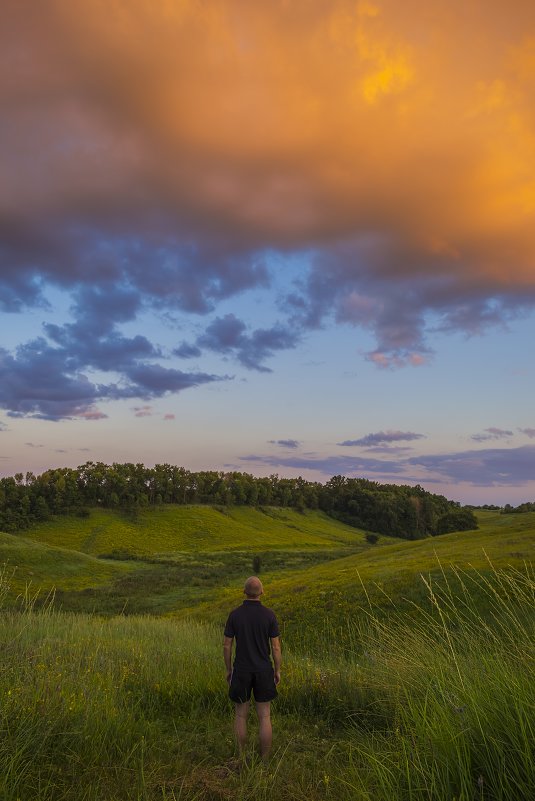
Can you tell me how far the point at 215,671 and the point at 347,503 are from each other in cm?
17881

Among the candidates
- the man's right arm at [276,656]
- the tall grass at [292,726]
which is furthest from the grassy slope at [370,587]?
the man's right arm at [276,656]

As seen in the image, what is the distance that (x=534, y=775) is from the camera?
3.68 metres

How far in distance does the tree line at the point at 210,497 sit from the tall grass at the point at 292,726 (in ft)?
396

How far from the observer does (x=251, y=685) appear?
24.9 ft

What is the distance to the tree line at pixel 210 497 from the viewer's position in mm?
127500

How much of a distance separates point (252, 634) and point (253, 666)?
0.45m

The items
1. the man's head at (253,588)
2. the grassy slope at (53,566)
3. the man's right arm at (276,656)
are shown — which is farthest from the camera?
the grassy slope at (53,566)

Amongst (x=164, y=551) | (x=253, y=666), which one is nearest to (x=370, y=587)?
(x=253, y=666)

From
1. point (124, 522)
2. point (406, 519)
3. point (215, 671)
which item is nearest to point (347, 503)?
point (406, 519)

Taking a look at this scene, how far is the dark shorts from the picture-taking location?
24.6 ft

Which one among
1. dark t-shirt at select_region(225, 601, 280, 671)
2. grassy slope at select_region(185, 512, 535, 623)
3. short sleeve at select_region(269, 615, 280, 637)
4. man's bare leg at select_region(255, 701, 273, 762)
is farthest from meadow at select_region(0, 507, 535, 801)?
grassy slope at select_region(185, 512, 535, 623)

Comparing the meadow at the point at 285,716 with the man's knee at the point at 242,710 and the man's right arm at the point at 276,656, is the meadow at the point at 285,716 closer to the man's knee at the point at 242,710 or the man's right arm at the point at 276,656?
the man's knee at the point at 242,710

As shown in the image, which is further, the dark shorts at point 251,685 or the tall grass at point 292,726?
the dark shorts at point 251,685

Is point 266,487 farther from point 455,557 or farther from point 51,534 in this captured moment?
point 455,557
